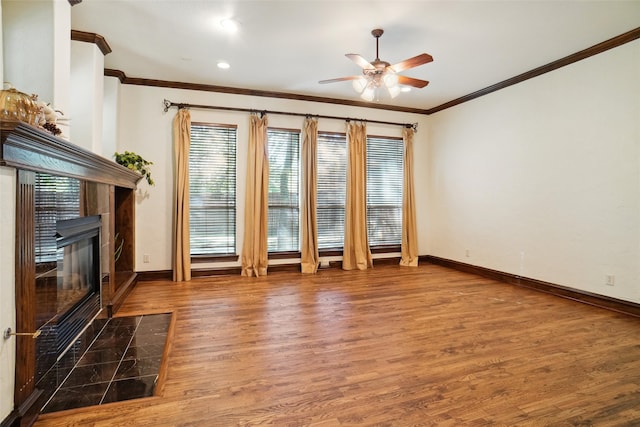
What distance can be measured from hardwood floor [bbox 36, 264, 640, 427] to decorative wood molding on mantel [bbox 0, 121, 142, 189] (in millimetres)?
1417

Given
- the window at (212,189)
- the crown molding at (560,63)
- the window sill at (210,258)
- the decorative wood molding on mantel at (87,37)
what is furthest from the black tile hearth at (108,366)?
the crown molding at (560,63)

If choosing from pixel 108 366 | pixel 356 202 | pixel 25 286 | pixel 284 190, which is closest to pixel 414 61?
pixel 356 202

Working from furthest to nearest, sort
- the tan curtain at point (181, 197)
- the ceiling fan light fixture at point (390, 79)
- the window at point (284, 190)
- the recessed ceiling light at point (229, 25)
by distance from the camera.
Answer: the window at point (284, 190) < the tan curtain at point (181, 197) < the ceiling fan light fixture at point (390, 79) < the recessed ceiling light at point (229, 25)

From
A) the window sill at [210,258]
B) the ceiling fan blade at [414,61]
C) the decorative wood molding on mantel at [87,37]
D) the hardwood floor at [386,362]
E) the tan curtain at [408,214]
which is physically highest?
the decorative wood molding on mantel at [87,37]

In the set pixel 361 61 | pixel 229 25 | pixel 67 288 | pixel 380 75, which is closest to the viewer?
pixel 67 288

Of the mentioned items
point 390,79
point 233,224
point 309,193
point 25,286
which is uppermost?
point 390,79

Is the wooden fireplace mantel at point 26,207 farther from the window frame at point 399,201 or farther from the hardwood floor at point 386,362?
the window frame at point 399,201

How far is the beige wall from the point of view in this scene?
11.4 feet

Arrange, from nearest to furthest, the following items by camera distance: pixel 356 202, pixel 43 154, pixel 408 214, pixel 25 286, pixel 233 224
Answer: pixel 25 286, pixel 43 154, pixel 233 224, pixel 356 202, pixel 408 214

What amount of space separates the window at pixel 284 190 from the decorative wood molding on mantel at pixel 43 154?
113 inches

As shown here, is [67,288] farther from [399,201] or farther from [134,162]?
[399,201]

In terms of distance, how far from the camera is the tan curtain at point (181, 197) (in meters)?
4.79

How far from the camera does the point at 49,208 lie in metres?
2.00

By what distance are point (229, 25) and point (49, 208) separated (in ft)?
7.88
